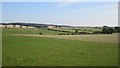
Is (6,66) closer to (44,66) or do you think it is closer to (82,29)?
(44,66)

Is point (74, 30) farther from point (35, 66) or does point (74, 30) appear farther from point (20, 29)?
point (35, 66)

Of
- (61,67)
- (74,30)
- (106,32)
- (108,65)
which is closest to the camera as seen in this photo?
(61,67)

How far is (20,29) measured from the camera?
62.8m

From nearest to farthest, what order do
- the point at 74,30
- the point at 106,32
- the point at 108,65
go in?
the point at 108,65, the point at 106,32, the point at 74,30

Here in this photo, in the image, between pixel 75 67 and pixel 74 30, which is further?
pixel 74 30

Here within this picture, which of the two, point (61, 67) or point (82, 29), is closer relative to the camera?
point (61, 67)

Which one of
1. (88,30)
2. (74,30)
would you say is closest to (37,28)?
(74,30)

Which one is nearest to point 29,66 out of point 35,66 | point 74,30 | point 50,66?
point 35,66

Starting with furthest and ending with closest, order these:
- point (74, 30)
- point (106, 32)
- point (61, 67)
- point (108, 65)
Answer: point (74, 30)
point (106, 32)
point (108, 65)
point (61, 67)

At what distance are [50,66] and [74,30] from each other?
54.6 metres

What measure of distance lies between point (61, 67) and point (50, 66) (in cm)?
71

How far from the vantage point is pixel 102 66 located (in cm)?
1399

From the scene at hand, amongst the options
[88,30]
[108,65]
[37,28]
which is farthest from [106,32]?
[108,65]

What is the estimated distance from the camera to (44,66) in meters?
13.7
